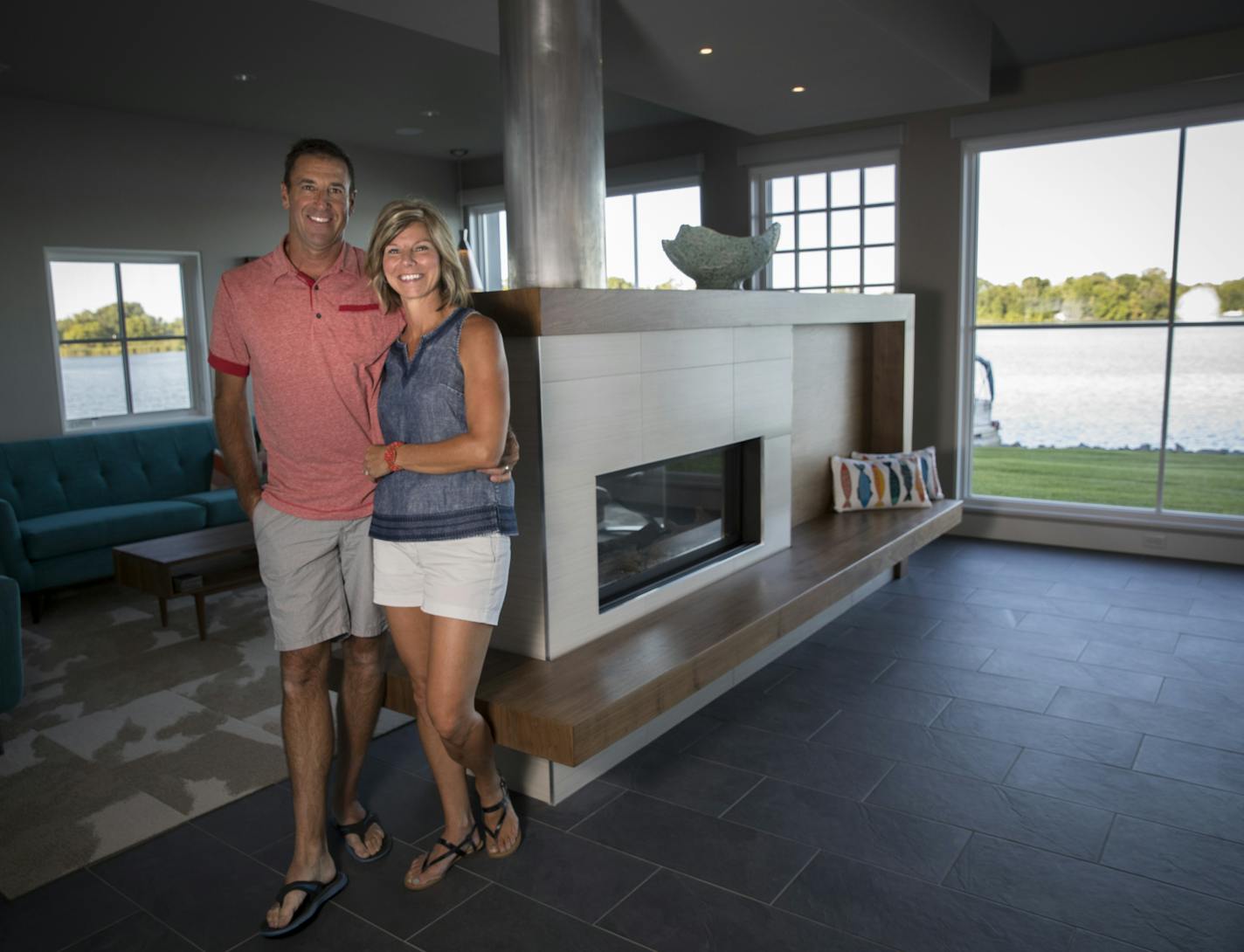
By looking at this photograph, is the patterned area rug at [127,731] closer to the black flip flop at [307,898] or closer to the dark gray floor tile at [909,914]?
the black flip flop at [307,898]

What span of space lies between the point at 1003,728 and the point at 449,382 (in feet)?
7.02

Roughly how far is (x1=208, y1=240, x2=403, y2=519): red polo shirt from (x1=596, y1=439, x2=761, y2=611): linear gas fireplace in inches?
38.6

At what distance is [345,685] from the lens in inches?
92.9

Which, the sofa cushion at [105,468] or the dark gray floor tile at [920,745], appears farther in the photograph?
the sofa cushion at [105,468]

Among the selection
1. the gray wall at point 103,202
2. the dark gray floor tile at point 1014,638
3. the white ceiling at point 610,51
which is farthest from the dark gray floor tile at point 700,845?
the gray wall at point 103,202

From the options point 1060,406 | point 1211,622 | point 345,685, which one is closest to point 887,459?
point 1211,622

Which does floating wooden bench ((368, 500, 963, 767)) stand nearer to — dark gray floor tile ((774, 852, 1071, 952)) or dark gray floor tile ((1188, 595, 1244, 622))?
dark gray floor tile ((774, 852, 1071, 952))

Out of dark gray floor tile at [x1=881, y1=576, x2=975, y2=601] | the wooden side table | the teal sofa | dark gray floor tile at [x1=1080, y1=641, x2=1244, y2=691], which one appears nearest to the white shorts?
the wooden side table

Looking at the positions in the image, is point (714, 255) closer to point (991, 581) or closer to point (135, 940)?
point (991, 581)

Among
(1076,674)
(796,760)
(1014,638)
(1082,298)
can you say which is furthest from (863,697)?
(1082,298)

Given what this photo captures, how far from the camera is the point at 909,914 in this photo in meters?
2.09

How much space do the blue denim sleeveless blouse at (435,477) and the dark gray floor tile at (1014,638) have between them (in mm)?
2533

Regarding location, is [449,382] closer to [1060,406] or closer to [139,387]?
[139,387]

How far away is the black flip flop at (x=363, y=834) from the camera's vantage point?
2369 millimetres
